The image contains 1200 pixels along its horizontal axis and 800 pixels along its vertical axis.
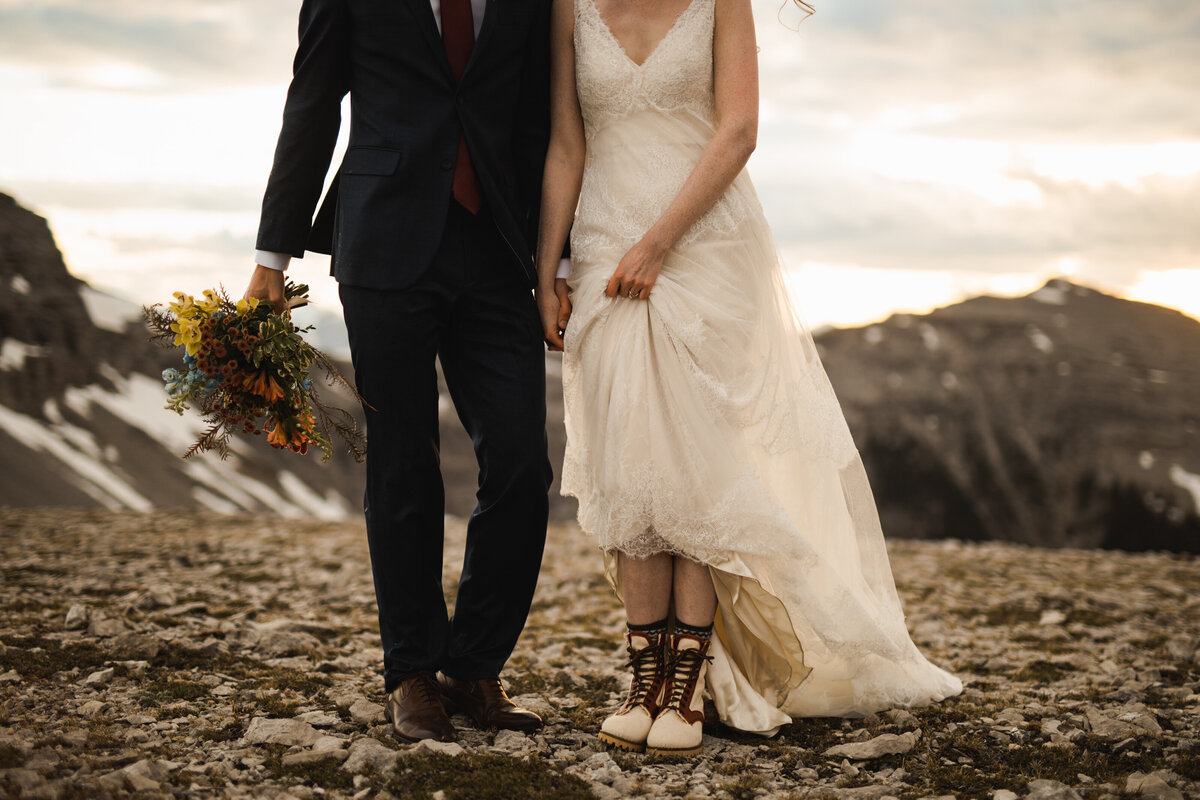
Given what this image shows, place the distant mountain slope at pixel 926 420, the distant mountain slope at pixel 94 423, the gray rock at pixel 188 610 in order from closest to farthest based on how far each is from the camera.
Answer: the gray rock at pixel 188 610 < the distant mountain slope at pixel 94 423 < the distant mountain slope at pixel 926 420

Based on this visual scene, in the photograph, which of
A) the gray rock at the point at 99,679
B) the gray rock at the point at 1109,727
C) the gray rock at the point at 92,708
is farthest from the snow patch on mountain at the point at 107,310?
the gray rock at the point at 1109,727

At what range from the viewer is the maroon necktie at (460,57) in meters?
3.46

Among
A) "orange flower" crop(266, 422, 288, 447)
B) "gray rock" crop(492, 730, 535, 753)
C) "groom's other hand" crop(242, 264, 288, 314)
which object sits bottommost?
"gray rock" crop(492, 730, 535, 753)

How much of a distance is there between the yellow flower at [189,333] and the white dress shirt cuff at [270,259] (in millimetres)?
378

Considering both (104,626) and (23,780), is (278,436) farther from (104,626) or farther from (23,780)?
(104,626)

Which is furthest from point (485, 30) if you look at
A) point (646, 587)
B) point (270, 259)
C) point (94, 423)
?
point (94, 423)

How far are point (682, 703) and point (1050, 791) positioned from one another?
4.07 feet

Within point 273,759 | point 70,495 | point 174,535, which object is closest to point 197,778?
point 273,759

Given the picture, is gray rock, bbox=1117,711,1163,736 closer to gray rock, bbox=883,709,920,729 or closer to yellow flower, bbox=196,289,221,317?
gray rock, bbox=883,709,920,729

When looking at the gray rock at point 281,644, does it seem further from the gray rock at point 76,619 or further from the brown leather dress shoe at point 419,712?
the brown leather dress shoe at point 419,712

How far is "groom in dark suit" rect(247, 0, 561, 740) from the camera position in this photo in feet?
11.1

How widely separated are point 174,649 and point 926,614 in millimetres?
4855

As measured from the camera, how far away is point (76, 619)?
4930 mm

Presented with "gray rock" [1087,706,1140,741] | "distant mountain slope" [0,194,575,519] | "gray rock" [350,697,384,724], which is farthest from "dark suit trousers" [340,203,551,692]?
"distant mountain slope" [0,194,575,519]
